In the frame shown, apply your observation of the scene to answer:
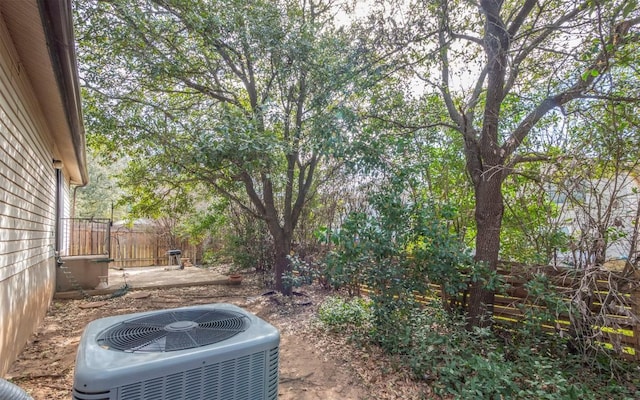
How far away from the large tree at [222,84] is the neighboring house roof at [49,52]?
1.32m

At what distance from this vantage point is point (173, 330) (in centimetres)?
158

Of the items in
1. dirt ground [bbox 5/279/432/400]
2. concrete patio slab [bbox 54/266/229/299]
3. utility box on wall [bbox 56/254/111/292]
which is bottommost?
dirt ground [bbox 5/279/432/400]

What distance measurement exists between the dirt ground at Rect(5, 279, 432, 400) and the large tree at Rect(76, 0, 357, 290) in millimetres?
1688

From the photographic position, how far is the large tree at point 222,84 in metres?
4.96

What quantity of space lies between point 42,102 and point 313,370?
4.62 meters

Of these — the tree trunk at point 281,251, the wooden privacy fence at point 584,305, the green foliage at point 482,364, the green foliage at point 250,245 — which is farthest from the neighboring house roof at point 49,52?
the wooden privacy fence at point 584,305

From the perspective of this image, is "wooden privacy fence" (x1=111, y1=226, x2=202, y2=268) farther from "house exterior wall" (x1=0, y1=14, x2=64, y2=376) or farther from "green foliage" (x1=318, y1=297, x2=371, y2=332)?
"green foliage" (x1=318, y1=297, x2=371, y2=332)

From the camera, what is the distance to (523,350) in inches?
136

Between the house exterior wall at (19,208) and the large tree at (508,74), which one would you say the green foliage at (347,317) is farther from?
the house exterior wall at (19,208)

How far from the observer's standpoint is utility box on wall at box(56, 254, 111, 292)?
637 cm

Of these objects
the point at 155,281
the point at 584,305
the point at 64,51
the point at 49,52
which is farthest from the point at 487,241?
the point at 155,281

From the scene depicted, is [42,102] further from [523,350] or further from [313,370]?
[523,350]

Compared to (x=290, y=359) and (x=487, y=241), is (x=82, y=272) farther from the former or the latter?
(x=487, y=241)

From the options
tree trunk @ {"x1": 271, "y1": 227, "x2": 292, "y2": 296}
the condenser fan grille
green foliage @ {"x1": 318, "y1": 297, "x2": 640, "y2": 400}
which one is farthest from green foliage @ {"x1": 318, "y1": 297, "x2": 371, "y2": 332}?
the condenser fan grille
